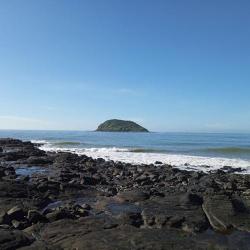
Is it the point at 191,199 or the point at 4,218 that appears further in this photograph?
the point at 191,199

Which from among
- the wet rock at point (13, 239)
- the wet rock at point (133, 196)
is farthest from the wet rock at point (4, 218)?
the wet rock at point (133, 196)

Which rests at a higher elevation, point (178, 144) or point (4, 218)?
point (178, 144)

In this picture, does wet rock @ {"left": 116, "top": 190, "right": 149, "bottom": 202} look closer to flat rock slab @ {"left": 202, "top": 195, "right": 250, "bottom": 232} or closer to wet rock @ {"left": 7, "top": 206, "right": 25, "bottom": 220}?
flat rock slab @ {"left": 202, "top": 195, "right": 250, "bottom": 232}

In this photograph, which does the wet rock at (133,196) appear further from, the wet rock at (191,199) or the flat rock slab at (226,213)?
the flat rock slab at (226,213)

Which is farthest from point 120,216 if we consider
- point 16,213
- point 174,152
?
point 174,152

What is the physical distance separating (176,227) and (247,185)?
36.7 ft

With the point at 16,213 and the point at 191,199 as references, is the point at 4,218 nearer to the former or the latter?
the point at 16,213

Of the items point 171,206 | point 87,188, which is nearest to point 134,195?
point 171,206

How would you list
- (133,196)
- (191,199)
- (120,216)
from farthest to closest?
1. (133,196)
2. (191,199)
3. (120,216)

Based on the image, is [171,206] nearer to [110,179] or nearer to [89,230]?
[89,230]

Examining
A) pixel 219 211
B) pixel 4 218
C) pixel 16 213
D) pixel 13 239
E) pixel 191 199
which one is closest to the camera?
pixel 13 239

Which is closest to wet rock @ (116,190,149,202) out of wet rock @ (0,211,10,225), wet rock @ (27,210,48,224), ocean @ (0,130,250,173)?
wet rock @ (27,210,48,224)

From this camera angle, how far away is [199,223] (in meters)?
14.6

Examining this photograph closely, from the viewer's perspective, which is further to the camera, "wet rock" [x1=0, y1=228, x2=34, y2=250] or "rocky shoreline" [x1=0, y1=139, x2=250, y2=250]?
"rocky shoreline" [x1=0, y1=139, x2=250, y2=250]
